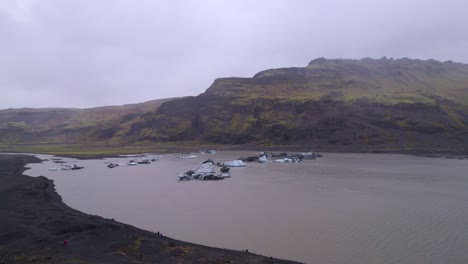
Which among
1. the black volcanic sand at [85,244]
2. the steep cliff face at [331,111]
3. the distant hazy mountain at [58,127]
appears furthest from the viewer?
the distant hazy mountain at [58,127]

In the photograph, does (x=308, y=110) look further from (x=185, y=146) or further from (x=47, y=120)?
(x=47, y=120)

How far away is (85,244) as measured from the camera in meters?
17.5

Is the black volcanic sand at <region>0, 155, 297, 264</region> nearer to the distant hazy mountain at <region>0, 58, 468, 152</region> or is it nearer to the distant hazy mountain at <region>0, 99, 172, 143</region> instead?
the distant hazy mountain at <region>0, 58, 468, 152</region>

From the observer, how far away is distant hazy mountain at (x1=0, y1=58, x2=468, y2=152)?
105 metres

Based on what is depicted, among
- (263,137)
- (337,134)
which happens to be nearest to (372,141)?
(337,134)

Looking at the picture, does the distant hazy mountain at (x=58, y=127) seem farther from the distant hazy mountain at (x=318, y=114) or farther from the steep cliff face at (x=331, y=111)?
the steep cliff face at (x=331, y=111)

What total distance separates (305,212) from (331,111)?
319 feet

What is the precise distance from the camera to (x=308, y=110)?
122 m

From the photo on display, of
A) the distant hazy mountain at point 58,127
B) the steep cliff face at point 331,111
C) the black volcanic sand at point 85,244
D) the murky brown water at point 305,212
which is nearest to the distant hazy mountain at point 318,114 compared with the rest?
the steep cliff face at point 331,111

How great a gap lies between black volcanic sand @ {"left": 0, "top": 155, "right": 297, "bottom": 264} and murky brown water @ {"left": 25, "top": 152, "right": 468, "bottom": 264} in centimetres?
208

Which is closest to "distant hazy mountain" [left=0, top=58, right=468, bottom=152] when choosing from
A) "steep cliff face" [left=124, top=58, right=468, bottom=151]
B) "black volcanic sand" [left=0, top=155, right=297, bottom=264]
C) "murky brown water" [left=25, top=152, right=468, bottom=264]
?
"steep cliff face" [left=124, top=58, right=468, bottom=151]

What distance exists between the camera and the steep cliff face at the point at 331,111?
104250mm

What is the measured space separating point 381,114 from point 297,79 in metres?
54.7

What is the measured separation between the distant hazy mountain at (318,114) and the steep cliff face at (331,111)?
312 mm
